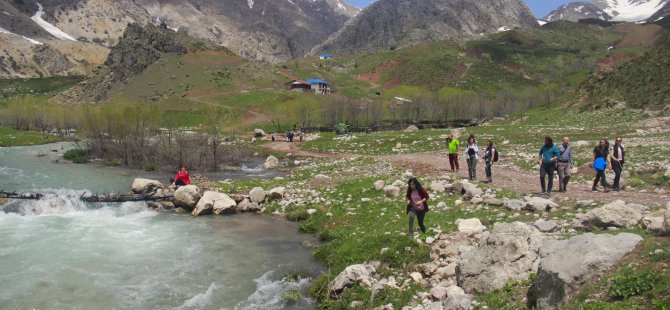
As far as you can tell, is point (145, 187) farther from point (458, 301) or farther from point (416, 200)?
point (458, 301)

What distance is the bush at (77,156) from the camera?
59.8 metres

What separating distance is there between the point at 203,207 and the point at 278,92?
11885 cm

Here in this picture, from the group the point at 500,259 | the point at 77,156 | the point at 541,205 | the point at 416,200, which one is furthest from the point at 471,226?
the point at 77,156

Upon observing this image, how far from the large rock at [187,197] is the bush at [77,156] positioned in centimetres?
3712

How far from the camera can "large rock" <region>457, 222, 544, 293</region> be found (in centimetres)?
1244

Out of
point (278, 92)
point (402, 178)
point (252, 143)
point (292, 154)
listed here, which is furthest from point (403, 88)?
point (402, 178)

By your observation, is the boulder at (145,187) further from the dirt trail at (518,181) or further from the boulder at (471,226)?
the boulder at (471,226)

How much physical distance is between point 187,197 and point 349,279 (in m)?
16.8

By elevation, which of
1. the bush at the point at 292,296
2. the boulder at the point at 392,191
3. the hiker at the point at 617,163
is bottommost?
the bush at the point at 292,296

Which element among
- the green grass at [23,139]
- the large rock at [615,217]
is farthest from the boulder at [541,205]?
the green grass at [23,139]

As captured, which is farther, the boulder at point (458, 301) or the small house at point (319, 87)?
the small house at point (319, 87)

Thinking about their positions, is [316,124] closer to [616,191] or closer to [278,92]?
[278,92]

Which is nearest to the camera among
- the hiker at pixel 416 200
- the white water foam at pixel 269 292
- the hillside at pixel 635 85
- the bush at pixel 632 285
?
the bush at pixel 632 285

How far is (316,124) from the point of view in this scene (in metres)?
109
